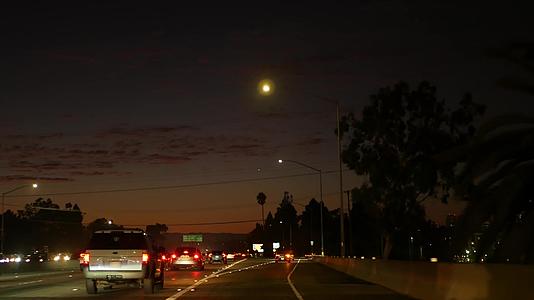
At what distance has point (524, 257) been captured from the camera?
1377 centimetres

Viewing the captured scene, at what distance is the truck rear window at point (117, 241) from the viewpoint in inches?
1026

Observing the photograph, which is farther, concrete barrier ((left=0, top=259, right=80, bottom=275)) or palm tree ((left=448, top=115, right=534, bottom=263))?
concrete barrier ((left=0, top=259, right=80, bottom=275))

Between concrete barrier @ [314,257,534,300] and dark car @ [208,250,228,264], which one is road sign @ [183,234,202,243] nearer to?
dark car @ [208,250,228,264]

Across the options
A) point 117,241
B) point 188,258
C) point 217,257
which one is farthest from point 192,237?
point 117,241

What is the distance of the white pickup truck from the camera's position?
2558 cm

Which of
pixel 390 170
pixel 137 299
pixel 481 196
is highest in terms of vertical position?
pixel 390 170

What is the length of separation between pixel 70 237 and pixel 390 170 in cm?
11947

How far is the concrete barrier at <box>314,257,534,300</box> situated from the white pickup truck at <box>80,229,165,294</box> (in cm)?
833

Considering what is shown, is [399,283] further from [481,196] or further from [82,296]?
[481,196]

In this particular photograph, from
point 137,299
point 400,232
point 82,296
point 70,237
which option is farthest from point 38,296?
point 70,237

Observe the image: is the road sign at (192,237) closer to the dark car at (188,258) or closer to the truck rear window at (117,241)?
the dark car at (188,258)

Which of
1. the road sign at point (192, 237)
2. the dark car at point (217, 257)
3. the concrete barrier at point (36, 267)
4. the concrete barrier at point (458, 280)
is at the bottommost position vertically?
the concrete barrier at point (458, 280)

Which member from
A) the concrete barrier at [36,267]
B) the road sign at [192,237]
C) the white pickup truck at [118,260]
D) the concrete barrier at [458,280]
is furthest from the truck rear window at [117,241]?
the road sign at [192,237]

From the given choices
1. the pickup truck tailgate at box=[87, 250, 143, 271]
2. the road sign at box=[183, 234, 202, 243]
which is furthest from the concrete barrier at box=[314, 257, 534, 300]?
the road sign at box=[183, 234, 202, 243]
